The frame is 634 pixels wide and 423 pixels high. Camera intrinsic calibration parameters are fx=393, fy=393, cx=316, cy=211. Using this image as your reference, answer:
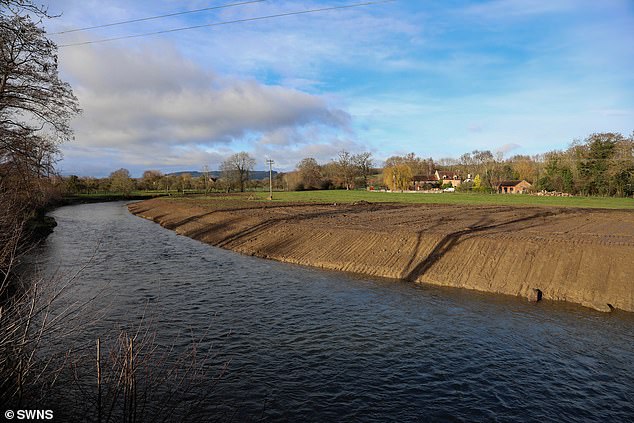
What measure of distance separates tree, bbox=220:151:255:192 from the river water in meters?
123

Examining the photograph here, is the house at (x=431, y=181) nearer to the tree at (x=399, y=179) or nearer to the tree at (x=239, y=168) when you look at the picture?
the tree at (x=399, y=179)

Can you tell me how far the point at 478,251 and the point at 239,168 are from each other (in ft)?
442

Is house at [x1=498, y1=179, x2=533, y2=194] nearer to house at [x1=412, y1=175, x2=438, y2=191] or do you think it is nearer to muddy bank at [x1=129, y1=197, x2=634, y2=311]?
house at [x1=412, y1=175, x2=438, y2=191]

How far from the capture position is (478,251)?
23094 millimetres

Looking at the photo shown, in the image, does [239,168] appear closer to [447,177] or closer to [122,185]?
[122,185]

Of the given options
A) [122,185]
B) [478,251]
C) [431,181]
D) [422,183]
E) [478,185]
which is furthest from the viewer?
[431,181]

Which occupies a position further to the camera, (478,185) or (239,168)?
(239,168)

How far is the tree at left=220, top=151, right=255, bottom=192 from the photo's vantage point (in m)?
145

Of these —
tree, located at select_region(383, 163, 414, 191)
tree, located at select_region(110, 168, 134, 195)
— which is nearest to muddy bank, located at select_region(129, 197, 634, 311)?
tree, located at select_region(383, 163, 414, 191)

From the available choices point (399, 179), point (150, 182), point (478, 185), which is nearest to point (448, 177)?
point (478, 185)

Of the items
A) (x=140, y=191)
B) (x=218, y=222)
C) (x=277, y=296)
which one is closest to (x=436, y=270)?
(x=277, y=296)

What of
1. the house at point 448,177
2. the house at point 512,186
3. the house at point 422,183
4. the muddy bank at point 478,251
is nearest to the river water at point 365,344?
the muddy bank at point 478,251

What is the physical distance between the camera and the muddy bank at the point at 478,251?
18.9m

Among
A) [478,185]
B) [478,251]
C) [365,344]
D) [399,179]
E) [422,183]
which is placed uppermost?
[399,179]
